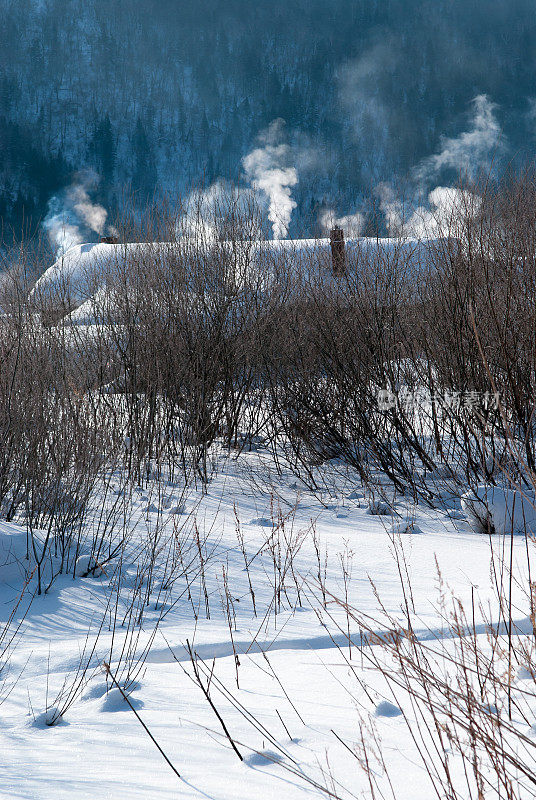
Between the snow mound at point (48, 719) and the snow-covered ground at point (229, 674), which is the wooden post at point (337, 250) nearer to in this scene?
the snow-covered ground at point (229, 674)

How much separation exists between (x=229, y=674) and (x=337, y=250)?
596cm

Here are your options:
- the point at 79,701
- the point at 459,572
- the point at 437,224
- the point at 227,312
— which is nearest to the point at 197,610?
the point at 79,701

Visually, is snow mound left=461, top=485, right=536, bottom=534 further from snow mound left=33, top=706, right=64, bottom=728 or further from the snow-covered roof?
snow mound left=33, top=706, right=64, bottom=728

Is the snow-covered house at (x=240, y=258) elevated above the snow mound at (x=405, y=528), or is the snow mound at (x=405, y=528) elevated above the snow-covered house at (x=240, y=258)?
the snow-covered house at (x=240, y=258)

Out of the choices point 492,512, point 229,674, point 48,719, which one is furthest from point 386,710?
point 492,512

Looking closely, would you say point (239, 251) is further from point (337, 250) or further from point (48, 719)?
point (48, 719)

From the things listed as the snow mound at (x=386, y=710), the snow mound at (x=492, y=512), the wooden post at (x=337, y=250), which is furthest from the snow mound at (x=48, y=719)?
the wooden post at (x=337, y=250)

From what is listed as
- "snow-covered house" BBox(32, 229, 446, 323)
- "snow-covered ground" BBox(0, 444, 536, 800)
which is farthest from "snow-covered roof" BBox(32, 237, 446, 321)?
"snow-covered ground" BBox(0, 444, 536, 800)

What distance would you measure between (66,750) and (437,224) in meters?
5.50

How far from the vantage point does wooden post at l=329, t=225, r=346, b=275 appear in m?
6.81

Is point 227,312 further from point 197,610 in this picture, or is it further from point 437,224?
point 197,610

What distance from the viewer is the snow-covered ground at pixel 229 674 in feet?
4.54

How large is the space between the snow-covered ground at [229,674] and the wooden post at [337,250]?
3.32m

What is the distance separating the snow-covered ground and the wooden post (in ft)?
10.9
